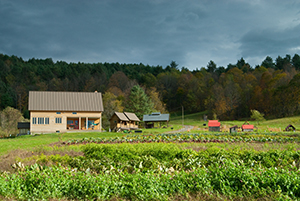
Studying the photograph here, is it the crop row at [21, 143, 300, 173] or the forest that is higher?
the forest

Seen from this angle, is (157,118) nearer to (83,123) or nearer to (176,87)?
(83,123)

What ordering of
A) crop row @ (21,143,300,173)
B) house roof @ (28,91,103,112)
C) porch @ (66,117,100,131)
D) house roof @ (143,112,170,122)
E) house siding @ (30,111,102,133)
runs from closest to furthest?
crop row @ (21,143,300,173), house siding @ (30,111,102,133), house roof @ (28,91,103,112), porch @ (66,117,100,131), house roof @ (143,112,170,122)

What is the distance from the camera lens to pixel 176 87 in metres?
105

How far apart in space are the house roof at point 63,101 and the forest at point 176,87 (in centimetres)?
1865

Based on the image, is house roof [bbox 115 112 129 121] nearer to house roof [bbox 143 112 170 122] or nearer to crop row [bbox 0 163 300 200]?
house roof [bbox 143 112 170 122]

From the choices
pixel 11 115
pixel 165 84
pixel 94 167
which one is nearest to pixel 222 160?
pixel 94 167

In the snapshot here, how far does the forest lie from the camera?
221ft

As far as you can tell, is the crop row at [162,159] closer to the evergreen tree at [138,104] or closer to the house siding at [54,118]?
the house siding at [54,118]

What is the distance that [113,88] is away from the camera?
80.5 meters

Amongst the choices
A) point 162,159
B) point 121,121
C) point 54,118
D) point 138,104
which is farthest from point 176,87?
point 162,159

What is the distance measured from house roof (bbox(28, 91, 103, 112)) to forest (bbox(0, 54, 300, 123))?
1865 centimetres

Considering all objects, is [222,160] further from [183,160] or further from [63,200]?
[63,200]

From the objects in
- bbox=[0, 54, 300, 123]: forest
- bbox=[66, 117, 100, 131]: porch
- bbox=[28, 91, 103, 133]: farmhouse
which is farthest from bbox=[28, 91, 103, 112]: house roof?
bbox=[0, 54, 300, 123]: forest

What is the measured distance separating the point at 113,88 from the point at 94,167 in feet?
238
